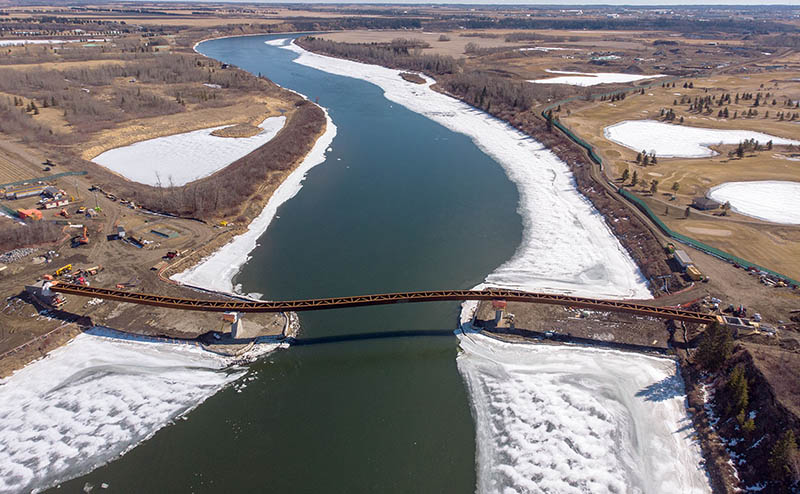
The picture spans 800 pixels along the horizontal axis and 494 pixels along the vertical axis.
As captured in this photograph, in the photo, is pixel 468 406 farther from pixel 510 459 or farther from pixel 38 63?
pixel 38 63

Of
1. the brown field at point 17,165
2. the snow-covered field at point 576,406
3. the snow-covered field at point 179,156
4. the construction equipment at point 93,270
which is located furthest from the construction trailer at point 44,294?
the snow-covered field at point 576,406

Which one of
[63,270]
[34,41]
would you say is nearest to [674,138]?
[63,270]

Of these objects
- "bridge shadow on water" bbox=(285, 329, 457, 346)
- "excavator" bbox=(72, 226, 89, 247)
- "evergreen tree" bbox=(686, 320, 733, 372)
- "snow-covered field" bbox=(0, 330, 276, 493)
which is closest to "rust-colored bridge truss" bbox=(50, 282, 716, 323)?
"bridge shadow on water" bbox=(285, 329, 457, 346)

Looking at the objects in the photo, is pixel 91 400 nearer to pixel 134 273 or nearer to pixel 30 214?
pixel 134 273

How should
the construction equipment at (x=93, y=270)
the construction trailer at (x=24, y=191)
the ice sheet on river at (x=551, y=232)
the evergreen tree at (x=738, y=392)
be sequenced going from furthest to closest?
the construction trailer at (x=24, y=191), the ice sheet on river at (x=551, y=232), the construction equipment at (x=93, y=270), the evergreen tree at (x=738, y=392)

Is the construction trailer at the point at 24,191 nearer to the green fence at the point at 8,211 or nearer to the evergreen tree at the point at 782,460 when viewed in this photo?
the green fence at the point at 8,211

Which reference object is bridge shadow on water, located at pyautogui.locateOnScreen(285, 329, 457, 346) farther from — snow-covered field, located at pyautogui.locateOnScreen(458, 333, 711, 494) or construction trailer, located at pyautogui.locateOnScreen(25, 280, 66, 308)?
construction trailer, located at pyautogui.locateOnScreen(25, 280, 66, 308)

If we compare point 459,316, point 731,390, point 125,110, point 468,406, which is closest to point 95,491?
point 468,406

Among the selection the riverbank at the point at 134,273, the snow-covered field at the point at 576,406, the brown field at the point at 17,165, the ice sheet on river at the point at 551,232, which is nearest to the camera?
the snow-covered field at the point at 576,406
